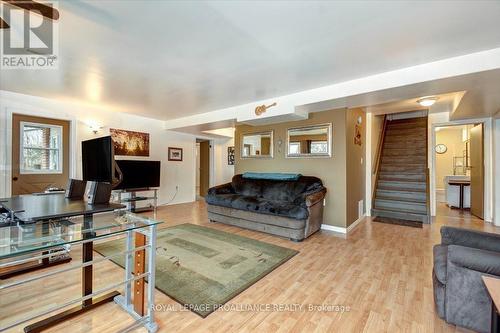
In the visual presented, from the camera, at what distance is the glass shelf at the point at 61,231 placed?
3.60 feet

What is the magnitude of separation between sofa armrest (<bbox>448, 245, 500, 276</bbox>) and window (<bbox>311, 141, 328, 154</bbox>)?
2644mm

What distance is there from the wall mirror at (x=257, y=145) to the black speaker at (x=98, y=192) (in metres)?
3.49

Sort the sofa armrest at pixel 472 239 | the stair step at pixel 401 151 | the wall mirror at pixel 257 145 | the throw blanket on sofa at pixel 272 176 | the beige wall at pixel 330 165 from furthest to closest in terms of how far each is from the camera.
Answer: the stair step at pixel 401 151, the wall mirror at pixel 257 145, the throw blanket on sofa at pixel 272 176, the beige wall at pixel 330 165, the sofa armrest at pixel 472 239

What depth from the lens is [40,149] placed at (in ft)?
13.5

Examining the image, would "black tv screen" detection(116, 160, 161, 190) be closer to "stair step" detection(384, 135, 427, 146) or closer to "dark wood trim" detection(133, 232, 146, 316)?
"dark wood trim" detection(133, 232, 146, 316)

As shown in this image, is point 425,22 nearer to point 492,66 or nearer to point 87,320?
point 492,66

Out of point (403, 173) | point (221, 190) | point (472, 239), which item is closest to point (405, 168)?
point (403, 173)

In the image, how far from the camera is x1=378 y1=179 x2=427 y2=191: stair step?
5.26m

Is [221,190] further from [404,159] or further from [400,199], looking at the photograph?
[404,159]

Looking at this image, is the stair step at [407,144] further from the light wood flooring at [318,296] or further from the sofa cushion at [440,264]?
the sofa cushion at [440,264]

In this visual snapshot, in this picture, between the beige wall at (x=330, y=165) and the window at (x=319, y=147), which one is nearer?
the beige wall at (x=330, y=165)

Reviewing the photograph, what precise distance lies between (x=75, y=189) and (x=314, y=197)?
3.00 meters

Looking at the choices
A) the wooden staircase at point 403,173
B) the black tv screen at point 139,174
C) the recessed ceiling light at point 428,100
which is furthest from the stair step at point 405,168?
the black tv screen at point 139,174

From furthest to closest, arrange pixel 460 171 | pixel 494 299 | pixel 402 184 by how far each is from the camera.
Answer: pixel 460 171 → pixel 402 184 → pixel 494 299
